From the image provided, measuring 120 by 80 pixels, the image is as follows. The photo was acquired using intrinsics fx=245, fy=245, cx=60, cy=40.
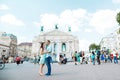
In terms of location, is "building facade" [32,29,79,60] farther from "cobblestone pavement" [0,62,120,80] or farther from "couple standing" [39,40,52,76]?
"couple standing" [39,40,52,76]

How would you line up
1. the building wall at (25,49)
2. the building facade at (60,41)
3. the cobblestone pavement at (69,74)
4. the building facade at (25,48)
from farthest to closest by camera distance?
1. the building facade at (25,48)
2. the building wall at (25,49)
3. the building facade at (60,41)
4. the cobblestone pavement at (69,74)

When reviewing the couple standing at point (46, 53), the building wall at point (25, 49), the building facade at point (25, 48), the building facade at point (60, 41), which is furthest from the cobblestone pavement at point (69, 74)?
the building facade at point (25, 48)

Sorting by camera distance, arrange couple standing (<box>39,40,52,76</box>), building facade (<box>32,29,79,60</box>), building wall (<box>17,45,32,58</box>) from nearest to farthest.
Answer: couple standing (<box>39,40,52,76</box>), building facade (<box>32,29,79,60</box>), building wall (<box>17,45,32,58</box>)

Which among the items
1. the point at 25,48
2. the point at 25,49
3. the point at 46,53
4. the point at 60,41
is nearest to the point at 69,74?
the point at 46,53

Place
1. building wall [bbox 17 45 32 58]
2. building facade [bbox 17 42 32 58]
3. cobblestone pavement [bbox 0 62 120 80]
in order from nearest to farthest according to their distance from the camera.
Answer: cobblestone pavement [bbox 0 62 120 80], building wall [bbox 17 45 32 58], building facade [bbox 17 42 32 58]

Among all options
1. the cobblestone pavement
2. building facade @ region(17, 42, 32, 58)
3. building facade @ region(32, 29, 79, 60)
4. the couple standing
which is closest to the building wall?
building facade @ region(17, 42, 32, 58)

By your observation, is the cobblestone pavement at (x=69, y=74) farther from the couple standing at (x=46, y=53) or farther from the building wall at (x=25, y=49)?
the building wall at (x=25, y=49)

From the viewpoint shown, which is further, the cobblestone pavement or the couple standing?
the couple standing

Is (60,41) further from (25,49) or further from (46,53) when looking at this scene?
(46,53)

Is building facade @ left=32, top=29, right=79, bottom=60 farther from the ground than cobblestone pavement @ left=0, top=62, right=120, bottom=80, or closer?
farther from the ground

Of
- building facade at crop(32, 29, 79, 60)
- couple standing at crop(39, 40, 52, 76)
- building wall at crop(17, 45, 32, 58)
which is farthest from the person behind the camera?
building wall at crop(17, 45, 32, 58)

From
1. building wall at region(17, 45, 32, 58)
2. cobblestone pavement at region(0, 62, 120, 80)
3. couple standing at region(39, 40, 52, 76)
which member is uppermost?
building wall at region(17, 45, 32, 58)

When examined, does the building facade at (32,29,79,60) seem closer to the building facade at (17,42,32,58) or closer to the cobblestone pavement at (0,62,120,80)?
the building facade at (17,42,32,58)

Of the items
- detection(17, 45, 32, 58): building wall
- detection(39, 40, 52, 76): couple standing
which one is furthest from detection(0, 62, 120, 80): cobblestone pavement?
detection(17, 45, 32, 58): building wall
